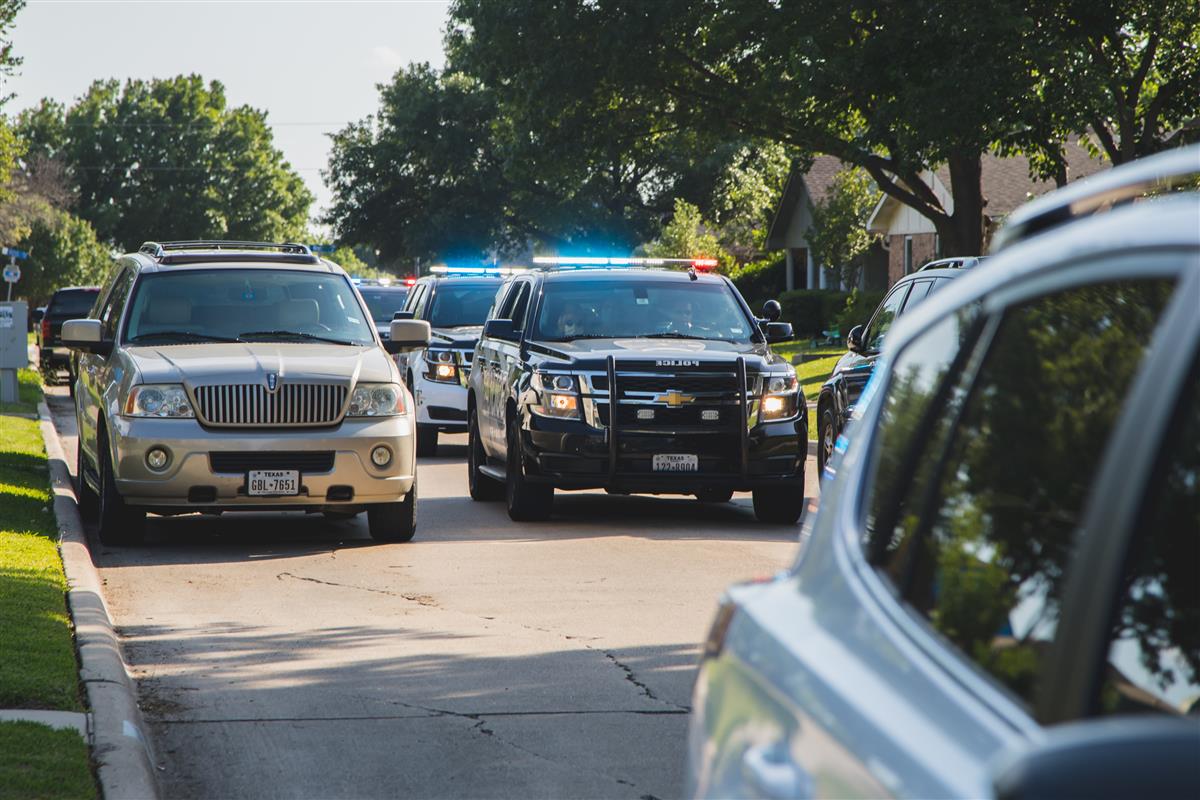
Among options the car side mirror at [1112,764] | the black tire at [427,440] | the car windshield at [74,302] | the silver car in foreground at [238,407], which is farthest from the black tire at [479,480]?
the car windshield at [74,302]

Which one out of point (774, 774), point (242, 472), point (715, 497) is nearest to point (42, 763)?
point (774, 774)

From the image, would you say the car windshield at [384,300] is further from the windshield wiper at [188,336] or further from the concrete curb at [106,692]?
the concrete curb at [106,692]

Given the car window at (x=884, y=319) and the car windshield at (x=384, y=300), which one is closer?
the car window at (x=884, y=319)

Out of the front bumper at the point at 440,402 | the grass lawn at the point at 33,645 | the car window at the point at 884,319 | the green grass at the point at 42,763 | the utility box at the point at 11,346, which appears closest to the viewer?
the green grass at the point at 42,763

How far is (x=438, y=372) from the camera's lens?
20.0 meters

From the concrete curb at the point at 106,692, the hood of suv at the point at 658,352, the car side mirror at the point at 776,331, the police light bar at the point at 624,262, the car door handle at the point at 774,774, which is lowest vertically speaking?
the concrete curb at the point at 106,692

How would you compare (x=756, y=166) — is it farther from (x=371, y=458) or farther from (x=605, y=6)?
(x=371, y=458)

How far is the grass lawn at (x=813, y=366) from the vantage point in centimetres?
3173

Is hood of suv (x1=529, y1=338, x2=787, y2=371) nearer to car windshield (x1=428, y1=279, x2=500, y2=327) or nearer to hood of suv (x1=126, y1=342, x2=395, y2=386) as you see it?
hood of suv (x1=126, y1=342, x2=395, y2=386)

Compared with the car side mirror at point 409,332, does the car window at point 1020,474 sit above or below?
above

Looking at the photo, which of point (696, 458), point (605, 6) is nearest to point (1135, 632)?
point (696, 458)

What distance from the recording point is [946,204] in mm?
47062

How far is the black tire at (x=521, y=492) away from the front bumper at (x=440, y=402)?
591cm

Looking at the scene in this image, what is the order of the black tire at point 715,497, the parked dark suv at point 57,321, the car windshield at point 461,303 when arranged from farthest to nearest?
the parked dark suv at point 57,321 → the car windshield at point 461,303 → the black tire at point 715,497
